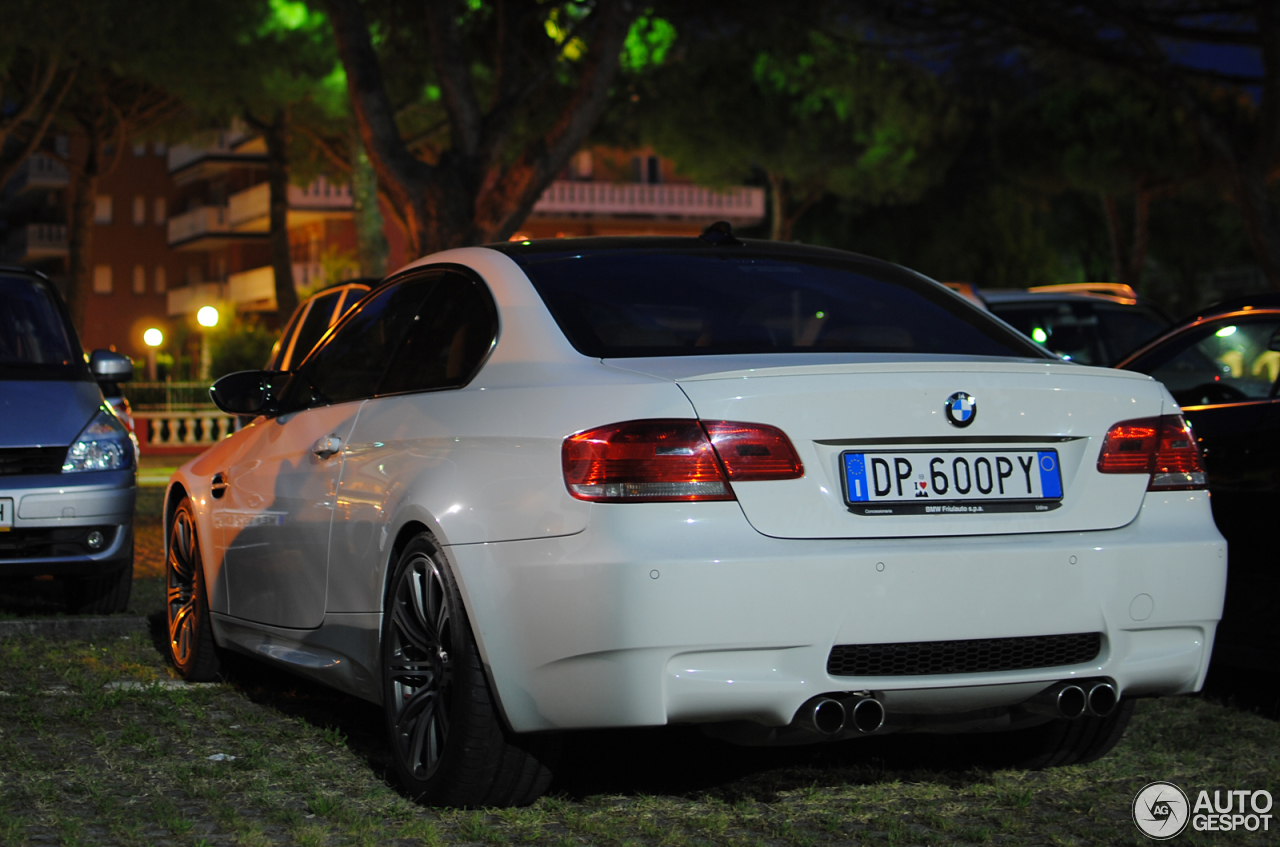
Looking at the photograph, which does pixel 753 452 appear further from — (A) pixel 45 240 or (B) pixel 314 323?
(A) pixel 45 240

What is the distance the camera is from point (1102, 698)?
14.3ft

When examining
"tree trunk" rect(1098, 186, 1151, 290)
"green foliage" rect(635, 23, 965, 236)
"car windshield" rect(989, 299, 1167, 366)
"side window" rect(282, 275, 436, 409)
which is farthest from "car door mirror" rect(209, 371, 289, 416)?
"tree trunk" rect(1098, 186, 1151, 290)

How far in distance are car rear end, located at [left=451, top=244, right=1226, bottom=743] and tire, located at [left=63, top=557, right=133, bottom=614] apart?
4911 mm

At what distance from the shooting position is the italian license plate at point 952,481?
4.15m

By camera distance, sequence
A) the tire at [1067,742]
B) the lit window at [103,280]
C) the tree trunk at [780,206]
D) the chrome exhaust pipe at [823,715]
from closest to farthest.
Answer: the chrome exhaust pipe at [823,715]
the tire at [1067,742]
the tree trunk at [780,206]
the lit window at [103,280]

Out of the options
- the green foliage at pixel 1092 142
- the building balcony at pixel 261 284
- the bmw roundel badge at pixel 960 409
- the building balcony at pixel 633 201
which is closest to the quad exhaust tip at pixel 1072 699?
the bmw roundel badge at pixel 960 409

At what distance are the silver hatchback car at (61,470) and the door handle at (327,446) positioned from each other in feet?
10.0

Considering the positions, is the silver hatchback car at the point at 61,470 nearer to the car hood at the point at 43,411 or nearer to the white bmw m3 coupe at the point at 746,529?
the car hood at the point at 43,411

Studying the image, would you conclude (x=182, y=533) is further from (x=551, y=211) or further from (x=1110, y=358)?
(x=551, y=211)

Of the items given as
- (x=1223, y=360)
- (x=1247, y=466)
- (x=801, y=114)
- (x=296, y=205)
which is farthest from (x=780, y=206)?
(x=1247, y=466)

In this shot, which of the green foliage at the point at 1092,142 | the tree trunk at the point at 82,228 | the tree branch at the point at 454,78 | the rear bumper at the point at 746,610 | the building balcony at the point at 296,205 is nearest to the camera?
the rear bumper at the point at 746,610

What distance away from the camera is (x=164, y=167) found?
77875 millimetres

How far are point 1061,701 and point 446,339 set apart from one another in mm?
1965

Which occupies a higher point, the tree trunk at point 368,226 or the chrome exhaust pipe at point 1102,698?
the tree trunk at point 368,226
